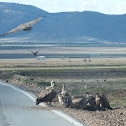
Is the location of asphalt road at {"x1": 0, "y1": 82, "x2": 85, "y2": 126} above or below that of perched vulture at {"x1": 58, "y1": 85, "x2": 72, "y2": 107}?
below

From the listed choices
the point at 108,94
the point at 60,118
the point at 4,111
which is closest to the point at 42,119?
the point at 60,118

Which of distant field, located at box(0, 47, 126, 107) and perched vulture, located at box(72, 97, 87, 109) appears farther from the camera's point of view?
distant field, located at box(0, 47, 126, 107)

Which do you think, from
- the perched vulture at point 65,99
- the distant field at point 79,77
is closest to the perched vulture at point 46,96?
the perched vulture at point 65,99

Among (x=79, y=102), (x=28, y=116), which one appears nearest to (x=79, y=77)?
(x=79, y=102)

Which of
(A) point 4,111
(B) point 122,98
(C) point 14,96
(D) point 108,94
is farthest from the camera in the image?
(D) point 108,94

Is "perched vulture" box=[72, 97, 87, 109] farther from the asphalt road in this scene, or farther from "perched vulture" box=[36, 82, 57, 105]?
the asphalt road

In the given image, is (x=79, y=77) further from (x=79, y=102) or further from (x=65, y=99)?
(x=65, y=99)

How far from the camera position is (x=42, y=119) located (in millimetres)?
15078

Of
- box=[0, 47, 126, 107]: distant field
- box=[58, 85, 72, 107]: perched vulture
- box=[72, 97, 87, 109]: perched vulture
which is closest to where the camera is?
box=[58, 85, 72, 107]: perched vulture

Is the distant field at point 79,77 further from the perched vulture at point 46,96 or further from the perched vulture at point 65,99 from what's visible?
the perched vulture at point 46,96

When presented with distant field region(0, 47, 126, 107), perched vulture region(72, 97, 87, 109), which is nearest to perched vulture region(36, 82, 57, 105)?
perched vulture region(72, 97, 87, 109)

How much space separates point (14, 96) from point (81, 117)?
8685 mm

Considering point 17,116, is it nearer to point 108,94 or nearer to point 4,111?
point 4,111

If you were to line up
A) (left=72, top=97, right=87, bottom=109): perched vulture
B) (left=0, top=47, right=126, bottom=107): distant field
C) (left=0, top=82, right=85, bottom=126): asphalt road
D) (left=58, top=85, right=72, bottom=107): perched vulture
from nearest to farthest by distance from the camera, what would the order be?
(left=0, top=82, right=85, bottom=126): asphalt road
(left=58, top=85, right=72, bottom=107): perched vulture
(left=72, top=97, right=87, bottom=109): perched vulture
(left=0, top=47, right=126, bottom=107): distant field
